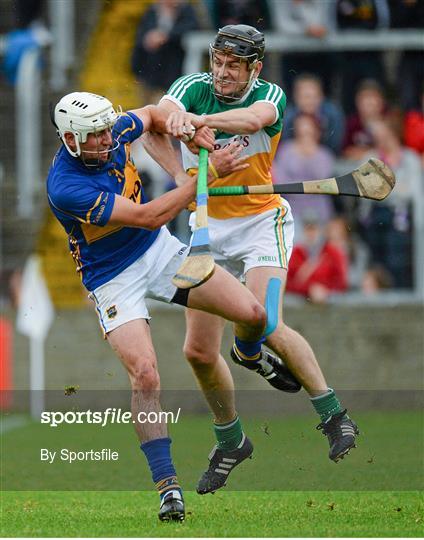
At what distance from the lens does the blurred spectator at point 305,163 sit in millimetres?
13219

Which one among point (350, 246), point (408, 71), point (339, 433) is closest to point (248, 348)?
point (339, 433)

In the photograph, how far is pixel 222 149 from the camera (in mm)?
8062

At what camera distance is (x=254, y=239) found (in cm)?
860

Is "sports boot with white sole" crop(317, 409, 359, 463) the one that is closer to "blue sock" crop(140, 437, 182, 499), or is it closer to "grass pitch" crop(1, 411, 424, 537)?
"grass pitch" crop(1, 411, 424, 537)

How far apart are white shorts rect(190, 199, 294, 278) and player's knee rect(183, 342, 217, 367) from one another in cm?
58

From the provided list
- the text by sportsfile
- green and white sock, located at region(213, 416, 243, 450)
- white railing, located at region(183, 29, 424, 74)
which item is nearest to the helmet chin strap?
green and white sock, located at region(213, 416, 243, 450)

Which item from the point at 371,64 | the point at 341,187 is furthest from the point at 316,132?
the point at 341,187

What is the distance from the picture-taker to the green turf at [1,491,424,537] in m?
7.21

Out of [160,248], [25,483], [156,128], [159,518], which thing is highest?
[156,128]

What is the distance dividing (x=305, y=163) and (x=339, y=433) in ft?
17.1

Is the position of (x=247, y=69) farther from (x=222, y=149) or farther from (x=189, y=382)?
(x=189, y=382)

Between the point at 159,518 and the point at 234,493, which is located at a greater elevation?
the point at 159,518

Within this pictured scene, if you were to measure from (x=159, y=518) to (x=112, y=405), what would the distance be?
6.40 metres

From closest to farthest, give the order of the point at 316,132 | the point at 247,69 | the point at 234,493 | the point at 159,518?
the point at 159,518 < the point at 247,69 < the point at 234,493 < the point at 316,132
